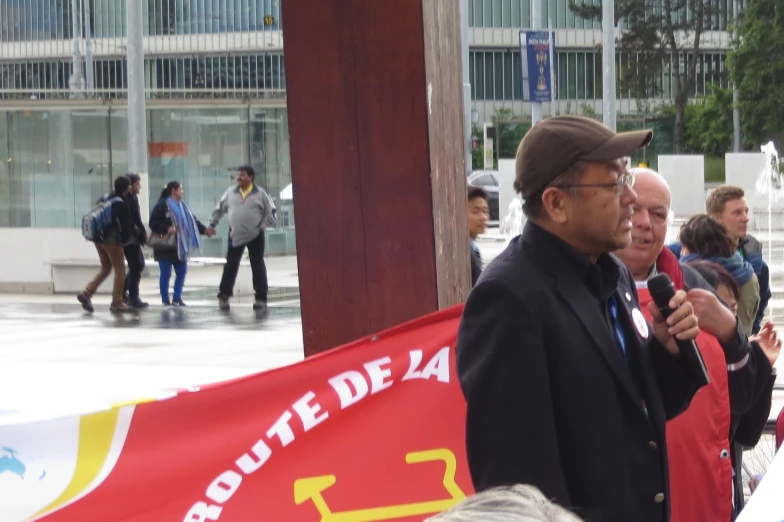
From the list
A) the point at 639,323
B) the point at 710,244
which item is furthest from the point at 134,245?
the point at 639,323

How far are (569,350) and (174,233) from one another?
15.4 m

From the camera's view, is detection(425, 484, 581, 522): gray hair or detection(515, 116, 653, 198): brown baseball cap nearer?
detection(425, 484, 581, 522): gray hair

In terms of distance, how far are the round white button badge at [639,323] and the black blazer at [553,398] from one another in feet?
0.54

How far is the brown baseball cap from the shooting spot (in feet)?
9.18

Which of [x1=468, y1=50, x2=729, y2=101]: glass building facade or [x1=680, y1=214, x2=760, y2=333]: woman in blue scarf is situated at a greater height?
[x1=468, y1=50, x2=729, y2=101]: glass building facade

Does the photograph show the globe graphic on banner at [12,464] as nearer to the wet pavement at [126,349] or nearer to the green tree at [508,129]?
the wet pavement at [126,349]

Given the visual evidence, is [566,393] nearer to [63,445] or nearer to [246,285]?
[63,445]

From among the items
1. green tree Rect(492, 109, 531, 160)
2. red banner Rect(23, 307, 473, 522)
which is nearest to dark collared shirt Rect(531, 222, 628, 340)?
red banner Rect(23, 307, 473, 522)

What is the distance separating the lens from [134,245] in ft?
57.5

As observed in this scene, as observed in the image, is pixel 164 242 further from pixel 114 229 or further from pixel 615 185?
pixel 615 185

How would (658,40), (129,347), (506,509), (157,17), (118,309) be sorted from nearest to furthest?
(506,509), (129,347), (118,309), (658,40), (157,17)

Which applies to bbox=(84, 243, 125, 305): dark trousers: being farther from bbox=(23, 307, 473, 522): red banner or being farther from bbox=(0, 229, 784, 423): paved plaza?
bbox=(23, 307, 473, 522): red banner

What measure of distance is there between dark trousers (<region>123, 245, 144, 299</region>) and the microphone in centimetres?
1513

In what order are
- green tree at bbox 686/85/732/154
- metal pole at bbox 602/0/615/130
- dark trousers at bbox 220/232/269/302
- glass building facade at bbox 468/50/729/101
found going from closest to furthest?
1. dark trousers at bbox 220/232/269/302
2. metal pole at bbox 602/0/615/130
3. green tree at bbox 686/85/732/154
4. glass building facade at bbox 468/50/729/101
